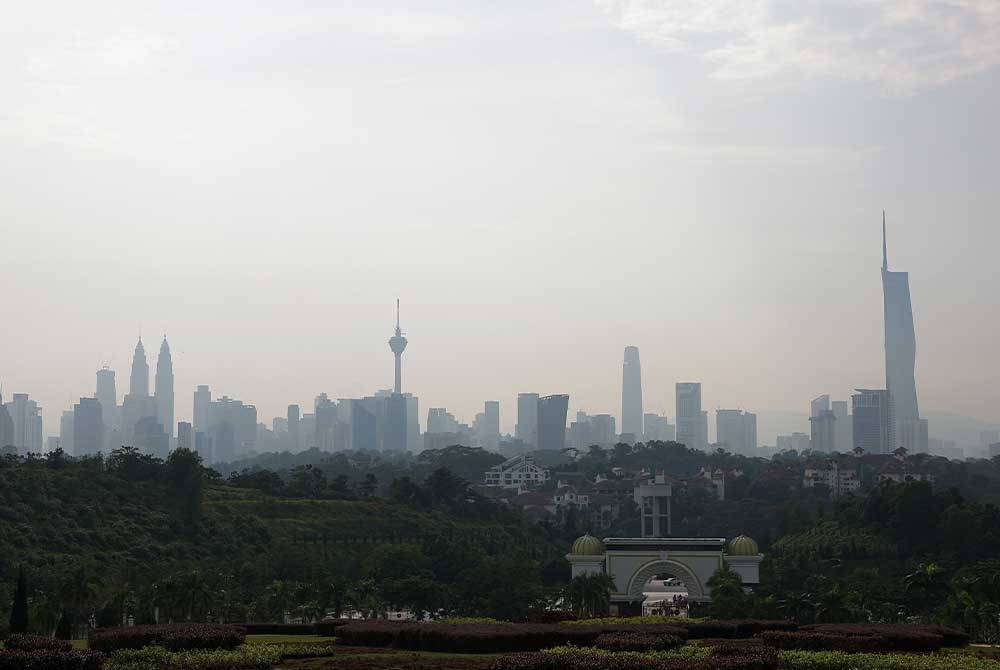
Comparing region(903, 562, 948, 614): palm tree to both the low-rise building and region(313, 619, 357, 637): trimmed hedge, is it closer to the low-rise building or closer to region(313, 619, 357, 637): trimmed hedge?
region(313, 619, 357, 637): trimmed hedge

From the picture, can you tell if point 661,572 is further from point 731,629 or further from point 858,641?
point 858,641

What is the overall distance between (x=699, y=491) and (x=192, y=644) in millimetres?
88409

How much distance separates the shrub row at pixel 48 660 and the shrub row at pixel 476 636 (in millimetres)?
6457

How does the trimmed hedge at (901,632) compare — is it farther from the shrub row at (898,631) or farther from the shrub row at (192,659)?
the shrub row at (192,659)

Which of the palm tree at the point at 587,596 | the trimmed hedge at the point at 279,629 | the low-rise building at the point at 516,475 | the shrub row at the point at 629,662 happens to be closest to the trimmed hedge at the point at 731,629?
the shrub row at the point at 629,662

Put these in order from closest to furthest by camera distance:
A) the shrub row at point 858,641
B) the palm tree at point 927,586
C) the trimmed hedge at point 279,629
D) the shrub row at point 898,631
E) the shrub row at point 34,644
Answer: the shrub row at point 34,644, the shrub row at point 858,641, the shrub row at point 898,631, the trimmed hedge at point 279,629, the palm tree at point 927,586

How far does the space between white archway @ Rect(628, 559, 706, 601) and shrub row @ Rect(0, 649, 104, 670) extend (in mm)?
33099

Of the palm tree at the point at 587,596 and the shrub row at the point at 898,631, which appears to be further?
the palm tree at the point at 587,596

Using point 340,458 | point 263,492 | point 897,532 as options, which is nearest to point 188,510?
point 263,492

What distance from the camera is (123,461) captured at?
71562mm

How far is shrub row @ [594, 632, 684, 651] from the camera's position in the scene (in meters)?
25.5

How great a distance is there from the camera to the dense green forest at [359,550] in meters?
42.3

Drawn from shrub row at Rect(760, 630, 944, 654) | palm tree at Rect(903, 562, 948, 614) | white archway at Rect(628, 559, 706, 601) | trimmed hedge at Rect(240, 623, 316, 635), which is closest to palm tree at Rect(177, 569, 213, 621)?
trimmed hedge at Rect(240, 623, 316, 635)

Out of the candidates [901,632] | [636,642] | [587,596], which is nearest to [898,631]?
[901,632]
